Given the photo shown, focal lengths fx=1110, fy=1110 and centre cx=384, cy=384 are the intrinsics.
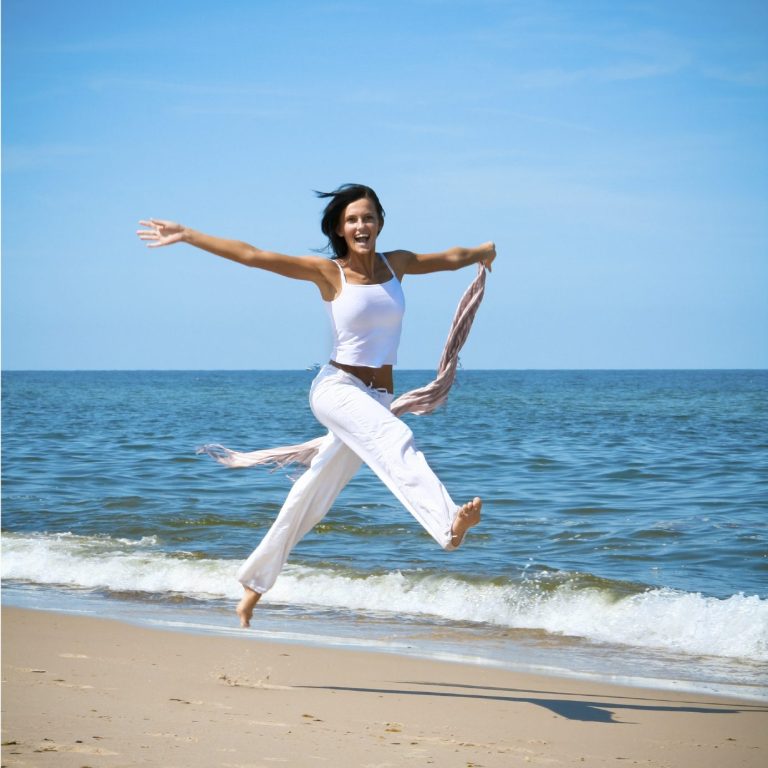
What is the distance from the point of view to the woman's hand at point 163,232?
18.1ft

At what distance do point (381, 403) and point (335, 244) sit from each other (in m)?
0.90

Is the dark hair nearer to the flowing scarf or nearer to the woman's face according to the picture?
the woman's face

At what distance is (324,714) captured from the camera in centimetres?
532

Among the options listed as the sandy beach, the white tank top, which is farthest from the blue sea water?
the white tank top

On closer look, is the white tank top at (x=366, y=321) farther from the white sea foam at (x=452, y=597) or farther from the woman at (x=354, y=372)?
the white sea foam at (x=452, y=597)

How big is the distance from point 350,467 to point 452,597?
3.77 meters

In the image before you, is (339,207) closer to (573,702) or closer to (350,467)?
(350,467)

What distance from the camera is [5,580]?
10.8 meters

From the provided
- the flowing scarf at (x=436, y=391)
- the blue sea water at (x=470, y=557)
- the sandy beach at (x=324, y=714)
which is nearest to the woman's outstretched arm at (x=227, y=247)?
the flowing scarf at (x=436, y=391)

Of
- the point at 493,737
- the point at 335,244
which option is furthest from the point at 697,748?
the point at 335,244

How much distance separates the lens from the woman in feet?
17.9

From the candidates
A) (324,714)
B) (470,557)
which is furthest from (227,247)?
(470,557)

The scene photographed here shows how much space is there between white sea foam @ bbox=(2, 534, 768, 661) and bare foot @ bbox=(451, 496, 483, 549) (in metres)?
3.50

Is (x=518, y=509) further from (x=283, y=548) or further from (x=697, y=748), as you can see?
(x=697, y=748)
